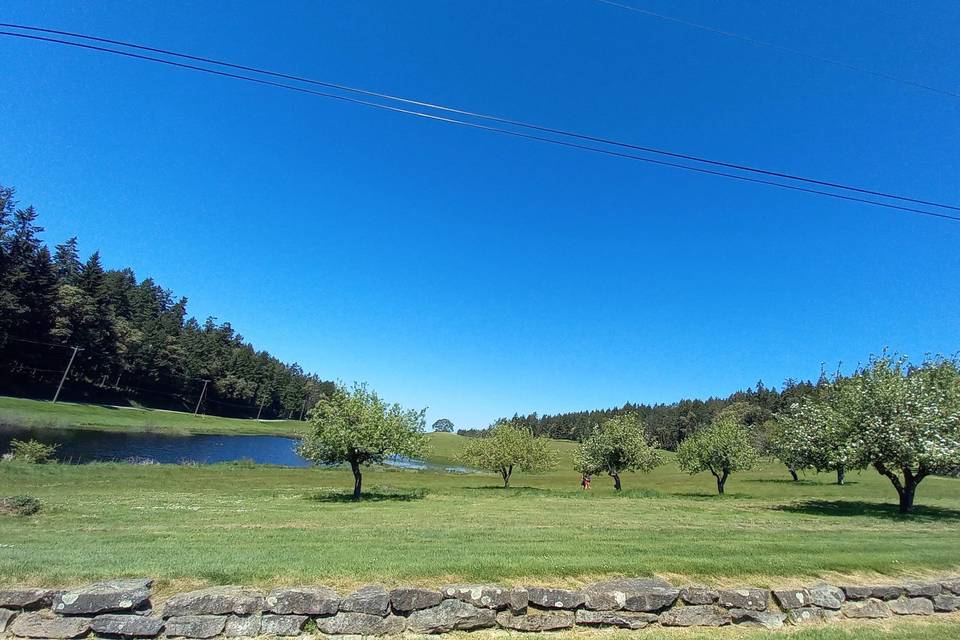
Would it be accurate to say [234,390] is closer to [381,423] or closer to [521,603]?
[381,423]

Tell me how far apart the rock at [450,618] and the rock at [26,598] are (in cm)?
540

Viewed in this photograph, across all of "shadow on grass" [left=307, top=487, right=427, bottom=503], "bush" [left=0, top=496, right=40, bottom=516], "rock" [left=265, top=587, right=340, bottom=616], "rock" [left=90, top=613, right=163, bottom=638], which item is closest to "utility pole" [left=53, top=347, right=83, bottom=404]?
"shadow on grass" [left=307, top=487, right=427, bottom=503]

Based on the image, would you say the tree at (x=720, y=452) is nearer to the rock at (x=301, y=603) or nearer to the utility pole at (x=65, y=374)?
the rock at (x=301, y=603)

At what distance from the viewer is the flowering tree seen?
2120cm

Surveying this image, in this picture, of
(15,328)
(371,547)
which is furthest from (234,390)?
(371,547)

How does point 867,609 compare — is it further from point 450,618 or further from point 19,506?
point 19,506

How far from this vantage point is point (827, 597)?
342 inches

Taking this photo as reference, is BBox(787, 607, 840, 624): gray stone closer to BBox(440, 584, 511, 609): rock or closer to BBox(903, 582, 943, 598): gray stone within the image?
BBox(903, 582, 943, 598): gray stone

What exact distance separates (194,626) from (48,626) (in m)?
2.04

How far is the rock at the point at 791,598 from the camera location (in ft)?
27.7

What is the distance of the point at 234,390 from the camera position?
137 m

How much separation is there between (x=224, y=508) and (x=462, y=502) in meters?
12.0

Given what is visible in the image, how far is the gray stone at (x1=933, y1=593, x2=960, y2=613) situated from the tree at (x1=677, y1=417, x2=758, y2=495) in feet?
104

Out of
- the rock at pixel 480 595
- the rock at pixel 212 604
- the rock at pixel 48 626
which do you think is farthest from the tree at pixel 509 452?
the rock at pixel 48 626
